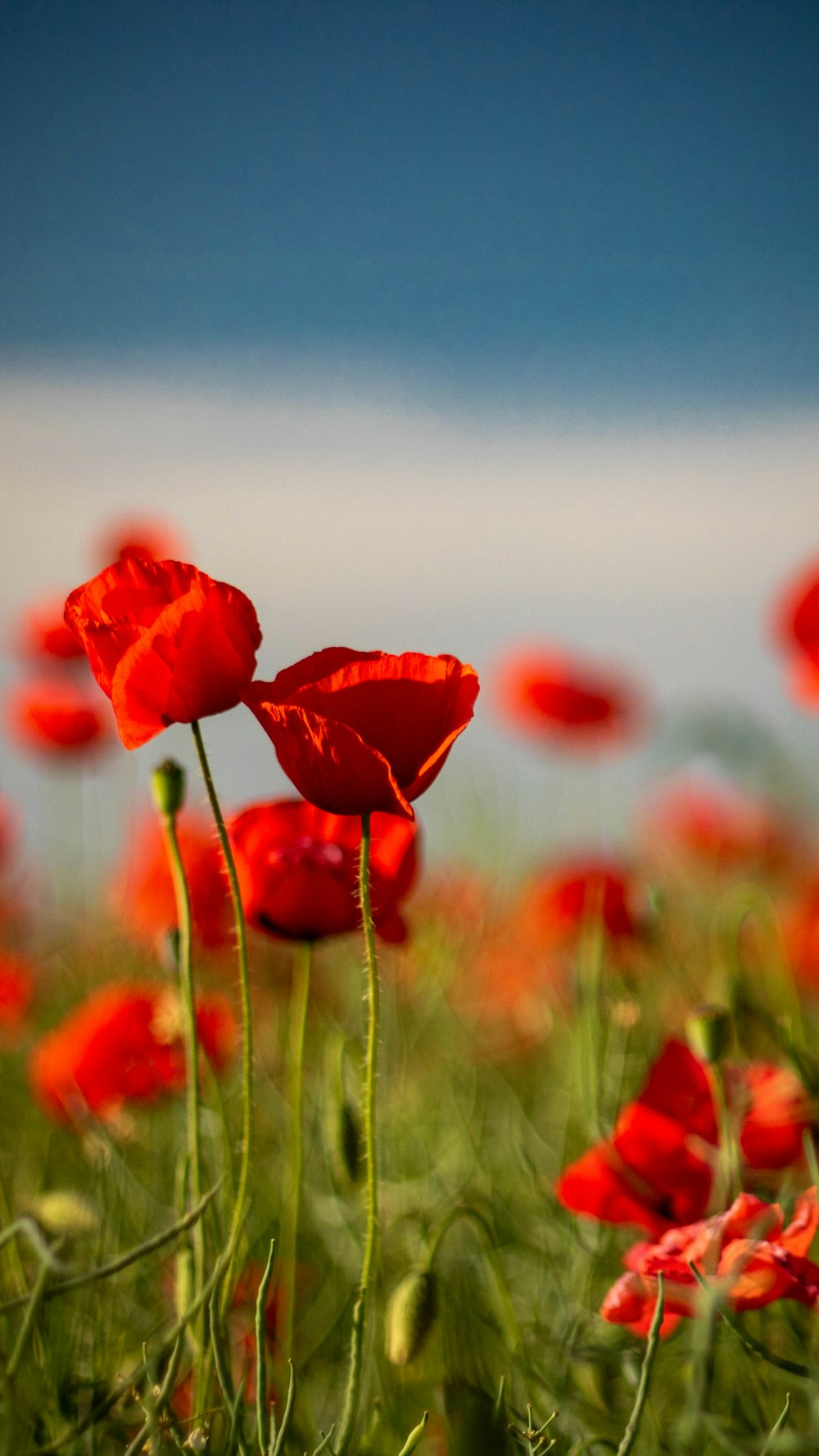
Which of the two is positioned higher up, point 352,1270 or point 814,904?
point 814,904

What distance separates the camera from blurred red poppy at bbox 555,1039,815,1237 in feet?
1.73

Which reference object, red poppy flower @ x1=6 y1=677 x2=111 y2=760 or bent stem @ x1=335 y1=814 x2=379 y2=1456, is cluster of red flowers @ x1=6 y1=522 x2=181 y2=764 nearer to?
red poppy flower @ x1=6 y1=677 x2=111 y2=760

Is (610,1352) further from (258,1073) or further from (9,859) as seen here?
(9,859)

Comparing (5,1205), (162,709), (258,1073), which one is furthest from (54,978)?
(162,709)

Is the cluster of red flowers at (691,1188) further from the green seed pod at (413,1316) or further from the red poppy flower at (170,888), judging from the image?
the red poppy flower at (170,888)

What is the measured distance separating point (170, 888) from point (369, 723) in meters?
0.47

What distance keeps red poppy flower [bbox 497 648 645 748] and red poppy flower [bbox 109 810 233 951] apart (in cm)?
31

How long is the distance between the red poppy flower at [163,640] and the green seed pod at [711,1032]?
0.68 ft

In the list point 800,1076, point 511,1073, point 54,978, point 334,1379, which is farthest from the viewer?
point 54,978

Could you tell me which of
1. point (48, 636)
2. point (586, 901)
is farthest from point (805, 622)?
point (48, 636)

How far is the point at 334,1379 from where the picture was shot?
68cm

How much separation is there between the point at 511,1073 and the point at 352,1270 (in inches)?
16.2

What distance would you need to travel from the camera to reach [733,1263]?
1.43 feet

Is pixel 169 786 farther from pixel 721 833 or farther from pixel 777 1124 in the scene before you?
pixel 721 833
